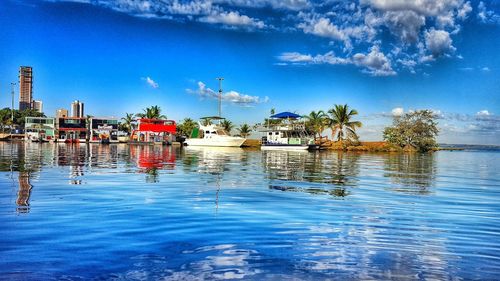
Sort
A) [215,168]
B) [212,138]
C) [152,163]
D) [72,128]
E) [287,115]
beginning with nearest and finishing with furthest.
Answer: [215,168] → [152,163] → [287,115] → [212,138] → [72,128]

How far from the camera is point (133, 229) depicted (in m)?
8.08

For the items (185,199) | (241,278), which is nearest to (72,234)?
(241,278)

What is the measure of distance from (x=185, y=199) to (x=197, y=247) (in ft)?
19.0

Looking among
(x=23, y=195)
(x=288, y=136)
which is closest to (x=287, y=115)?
(x=288, y=136)

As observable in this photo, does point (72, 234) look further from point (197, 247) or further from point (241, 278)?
point (241, 278)

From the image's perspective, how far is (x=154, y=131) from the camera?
107 meters

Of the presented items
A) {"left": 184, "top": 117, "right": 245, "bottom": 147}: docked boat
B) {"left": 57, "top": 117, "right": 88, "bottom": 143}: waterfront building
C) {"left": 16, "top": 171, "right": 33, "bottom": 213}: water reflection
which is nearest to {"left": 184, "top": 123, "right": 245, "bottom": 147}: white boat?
{"left": 184, "top": 117, "right": 245, "bottom": 147}: docked boat

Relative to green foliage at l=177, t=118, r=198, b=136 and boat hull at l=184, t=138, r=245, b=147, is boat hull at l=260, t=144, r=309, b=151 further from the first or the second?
green foliage at l=177, t=118, r=198, b=136

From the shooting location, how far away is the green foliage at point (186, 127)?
4427 inches

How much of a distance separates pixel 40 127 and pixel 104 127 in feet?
59.9

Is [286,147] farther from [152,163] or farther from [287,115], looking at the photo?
[152,163]

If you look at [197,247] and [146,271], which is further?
[197,247]

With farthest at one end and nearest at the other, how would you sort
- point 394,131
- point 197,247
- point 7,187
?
point 394,131, point 7,187, point 197,247

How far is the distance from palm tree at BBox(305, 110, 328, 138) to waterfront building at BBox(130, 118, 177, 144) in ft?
111
